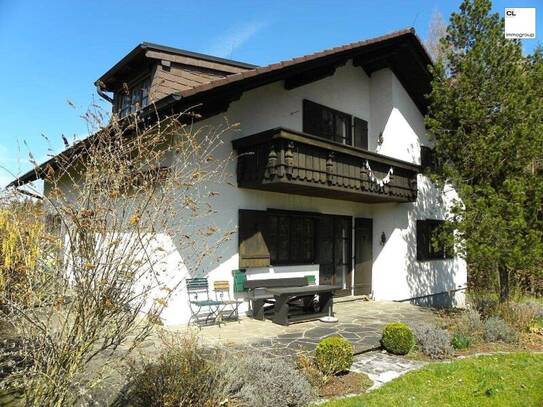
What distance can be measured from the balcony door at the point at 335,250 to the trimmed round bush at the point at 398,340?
4.17 m

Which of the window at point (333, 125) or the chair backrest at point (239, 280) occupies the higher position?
the window at point (333, 125)

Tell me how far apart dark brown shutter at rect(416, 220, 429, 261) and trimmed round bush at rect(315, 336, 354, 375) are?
7.79 metres

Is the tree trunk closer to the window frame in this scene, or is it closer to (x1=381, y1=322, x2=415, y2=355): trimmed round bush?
(x1=381, y1=322, x2=415, y2=355): trimmed round bush

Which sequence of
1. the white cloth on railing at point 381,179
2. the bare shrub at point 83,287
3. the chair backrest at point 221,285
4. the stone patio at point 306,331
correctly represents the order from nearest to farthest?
the bare shrub at point 83,287
the stone patio at point 306,331
the chair backrest at point 221,285
the white cloth on railing at point 381,179

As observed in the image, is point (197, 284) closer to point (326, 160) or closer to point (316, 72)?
point (326, 160)

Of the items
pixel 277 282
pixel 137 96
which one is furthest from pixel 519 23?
pixel 137 96

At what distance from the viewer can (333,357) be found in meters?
4.97

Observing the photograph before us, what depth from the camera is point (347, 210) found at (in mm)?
11266

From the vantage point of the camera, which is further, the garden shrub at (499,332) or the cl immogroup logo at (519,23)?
the cl immogroup logo at (519,23)

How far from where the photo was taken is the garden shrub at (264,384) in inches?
154

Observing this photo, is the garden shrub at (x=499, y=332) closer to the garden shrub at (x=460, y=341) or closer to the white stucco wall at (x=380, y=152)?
the garden shrub at (x=460, y=341)

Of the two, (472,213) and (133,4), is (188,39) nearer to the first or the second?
(133,4)

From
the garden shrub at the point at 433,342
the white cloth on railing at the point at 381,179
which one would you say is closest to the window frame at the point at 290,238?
Result: the white cloth on railing at the point at 381,179

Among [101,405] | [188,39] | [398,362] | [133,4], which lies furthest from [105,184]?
[188,39]
